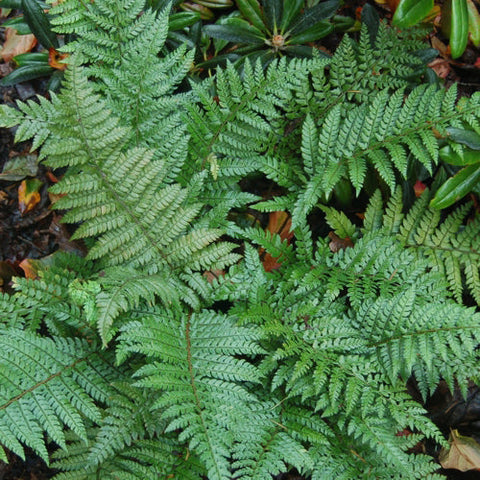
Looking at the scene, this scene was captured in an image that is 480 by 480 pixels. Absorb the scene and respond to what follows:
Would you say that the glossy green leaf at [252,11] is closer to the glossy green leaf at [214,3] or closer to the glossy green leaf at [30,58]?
the glossy green leaf at [214,3]

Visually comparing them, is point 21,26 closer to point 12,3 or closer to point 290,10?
point 12,3

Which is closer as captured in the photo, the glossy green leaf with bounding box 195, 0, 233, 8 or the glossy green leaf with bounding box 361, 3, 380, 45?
the glossy green leaf with bounding box 361, 3, 380, 45

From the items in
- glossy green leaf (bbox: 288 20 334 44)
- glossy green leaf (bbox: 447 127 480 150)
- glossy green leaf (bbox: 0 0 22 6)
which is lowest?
glossy green leaf (bbox: 447 127 480 150)

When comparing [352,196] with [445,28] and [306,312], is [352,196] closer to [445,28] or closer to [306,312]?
[306,312]

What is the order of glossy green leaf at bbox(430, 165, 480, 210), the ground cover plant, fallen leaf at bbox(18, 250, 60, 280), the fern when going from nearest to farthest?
1. the ground cover plant
2. the fern
3. glossy green leaf at bbox(430, 165, 480, 210)
4. fallen leaf at bbox(18, 250, 60, 280)

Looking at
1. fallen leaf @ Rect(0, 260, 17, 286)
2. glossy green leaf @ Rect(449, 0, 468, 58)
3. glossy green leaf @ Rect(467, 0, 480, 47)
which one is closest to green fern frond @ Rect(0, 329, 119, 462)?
fallen leaf @ Rect(0, 260, 17, 286)

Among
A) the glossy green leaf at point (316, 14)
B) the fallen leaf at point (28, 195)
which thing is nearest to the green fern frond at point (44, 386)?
the fallen leaf at point (28, 195)

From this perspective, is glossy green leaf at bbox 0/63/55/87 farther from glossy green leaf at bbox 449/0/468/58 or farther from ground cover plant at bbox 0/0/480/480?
glossy green leaf at bbox 449/0/468/58
